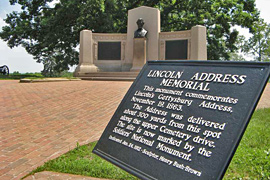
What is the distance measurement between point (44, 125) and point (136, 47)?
1355 centimetres

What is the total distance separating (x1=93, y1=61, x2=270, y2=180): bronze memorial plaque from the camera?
1885 millimetres

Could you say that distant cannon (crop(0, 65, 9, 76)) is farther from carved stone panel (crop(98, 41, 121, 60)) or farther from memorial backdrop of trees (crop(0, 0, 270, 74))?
carved stone panel (crop(98, 41, 121, 60))

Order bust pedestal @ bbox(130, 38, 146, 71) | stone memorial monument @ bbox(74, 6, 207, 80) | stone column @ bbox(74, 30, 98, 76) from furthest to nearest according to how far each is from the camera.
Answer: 1. stone column @ bbox(74, 30, 98, 76)
2. bust pedestal @ bbox(130, 38, 146, 71)
3. stone memorial monument @ bbox(74, 6, 207, 80)

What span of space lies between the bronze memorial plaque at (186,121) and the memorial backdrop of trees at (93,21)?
18924 millimetres

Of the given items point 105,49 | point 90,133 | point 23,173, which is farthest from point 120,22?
point 23,173

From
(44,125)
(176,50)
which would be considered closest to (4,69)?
(176,50)

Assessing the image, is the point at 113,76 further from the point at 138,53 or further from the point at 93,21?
the point at 93,21

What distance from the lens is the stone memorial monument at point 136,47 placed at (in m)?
17.2

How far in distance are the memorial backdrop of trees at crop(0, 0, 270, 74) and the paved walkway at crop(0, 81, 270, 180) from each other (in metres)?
14.5

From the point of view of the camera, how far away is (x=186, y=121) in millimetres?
2164

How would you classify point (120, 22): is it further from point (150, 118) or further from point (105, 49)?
point (150, 118)

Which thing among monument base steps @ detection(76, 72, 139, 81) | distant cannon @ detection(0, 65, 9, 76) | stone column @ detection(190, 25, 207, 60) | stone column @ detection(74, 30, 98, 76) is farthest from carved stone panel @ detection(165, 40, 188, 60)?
distant cannon @ detection(0, 65, 9, 76)

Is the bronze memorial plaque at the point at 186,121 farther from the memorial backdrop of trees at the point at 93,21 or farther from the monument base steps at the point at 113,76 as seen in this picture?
the memorial backdrop of trees at the point at 93,21

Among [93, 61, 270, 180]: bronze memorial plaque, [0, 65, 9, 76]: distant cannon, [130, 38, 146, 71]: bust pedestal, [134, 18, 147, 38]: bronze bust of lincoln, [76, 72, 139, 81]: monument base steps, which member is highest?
[134, 18, 147, 38]: bronze bust of lincoln
